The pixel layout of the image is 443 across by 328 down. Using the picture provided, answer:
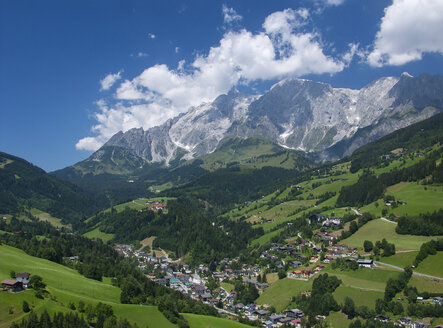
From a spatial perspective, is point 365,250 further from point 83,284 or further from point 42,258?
point 42,258

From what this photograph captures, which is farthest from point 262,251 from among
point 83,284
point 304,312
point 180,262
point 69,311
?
point 69,311

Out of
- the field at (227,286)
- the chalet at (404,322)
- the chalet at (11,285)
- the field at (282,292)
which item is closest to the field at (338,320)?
the chalet at (404,322)

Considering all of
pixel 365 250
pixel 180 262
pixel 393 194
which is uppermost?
pixel 393 194

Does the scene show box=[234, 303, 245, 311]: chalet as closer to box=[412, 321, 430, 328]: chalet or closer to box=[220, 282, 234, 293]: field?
box=[220, 282, 234, 293]: field

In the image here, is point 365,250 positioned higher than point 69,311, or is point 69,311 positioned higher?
point 365,250

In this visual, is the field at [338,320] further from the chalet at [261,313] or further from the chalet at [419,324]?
the chalet at [261,313]

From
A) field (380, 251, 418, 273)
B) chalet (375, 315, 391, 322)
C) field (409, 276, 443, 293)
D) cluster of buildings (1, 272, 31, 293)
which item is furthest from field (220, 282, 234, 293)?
cluster of buildings (1, 272, 31, 293)
